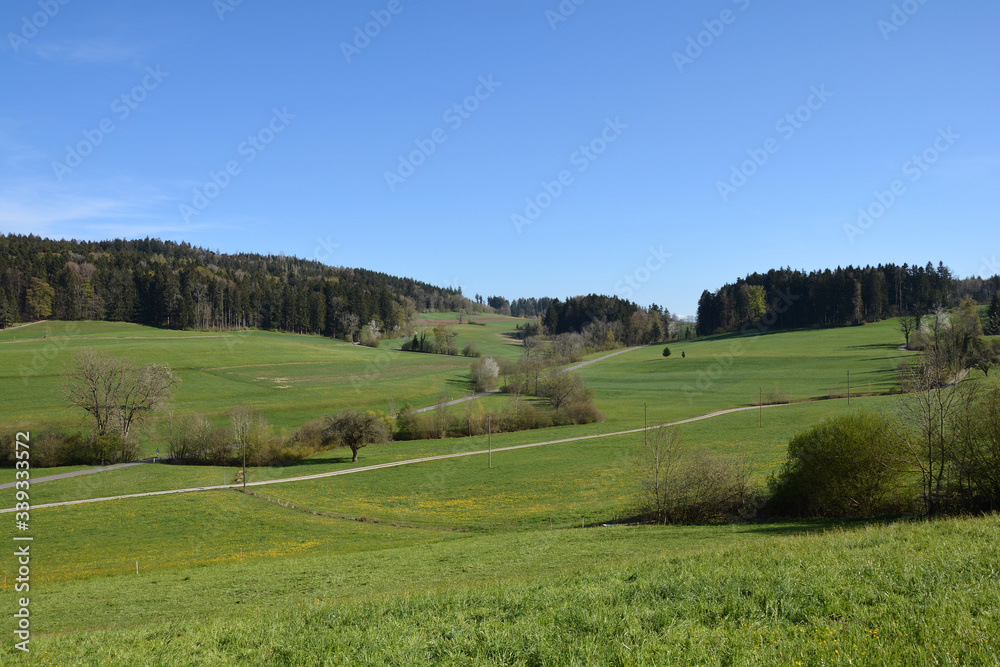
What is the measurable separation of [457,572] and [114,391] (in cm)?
5995

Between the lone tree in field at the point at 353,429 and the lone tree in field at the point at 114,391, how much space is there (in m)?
20.8

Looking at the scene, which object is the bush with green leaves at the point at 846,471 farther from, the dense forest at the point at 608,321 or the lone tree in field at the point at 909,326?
the dense forest at the point at 608,321

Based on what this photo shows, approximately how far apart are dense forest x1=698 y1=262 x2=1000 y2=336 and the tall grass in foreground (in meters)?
154

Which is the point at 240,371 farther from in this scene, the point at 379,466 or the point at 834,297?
the point at 834,297

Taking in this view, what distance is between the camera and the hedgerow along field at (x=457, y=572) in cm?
750

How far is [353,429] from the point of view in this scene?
2459 inches

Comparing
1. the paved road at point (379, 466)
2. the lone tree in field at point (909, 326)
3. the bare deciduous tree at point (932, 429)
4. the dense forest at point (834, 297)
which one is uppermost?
the dense forest at point (834, 297)

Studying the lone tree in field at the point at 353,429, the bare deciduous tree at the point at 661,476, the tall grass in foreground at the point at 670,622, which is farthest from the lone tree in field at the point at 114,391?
the tall grass in foreground at the point at 670,622

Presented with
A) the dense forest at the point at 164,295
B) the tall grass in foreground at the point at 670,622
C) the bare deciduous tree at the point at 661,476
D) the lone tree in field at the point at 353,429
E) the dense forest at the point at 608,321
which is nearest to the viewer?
the tall grass in foreground at the point at 670,622

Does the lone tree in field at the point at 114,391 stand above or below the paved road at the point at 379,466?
above

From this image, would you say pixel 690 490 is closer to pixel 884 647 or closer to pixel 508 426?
pixel 884 647

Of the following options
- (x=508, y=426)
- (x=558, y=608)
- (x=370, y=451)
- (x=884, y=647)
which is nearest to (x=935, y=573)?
(x=884, y=647)

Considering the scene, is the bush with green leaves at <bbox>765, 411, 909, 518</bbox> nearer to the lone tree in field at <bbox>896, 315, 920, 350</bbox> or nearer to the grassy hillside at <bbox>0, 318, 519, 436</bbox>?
the grassy hillside at <bbox>0, 318, 519, 436</bbox>

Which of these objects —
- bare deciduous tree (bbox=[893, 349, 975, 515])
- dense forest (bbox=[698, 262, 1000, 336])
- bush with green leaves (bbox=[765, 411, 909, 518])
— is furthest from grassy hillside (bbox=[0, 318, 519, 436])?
dense forest (bbox=[698, 262, 1000, 336])
